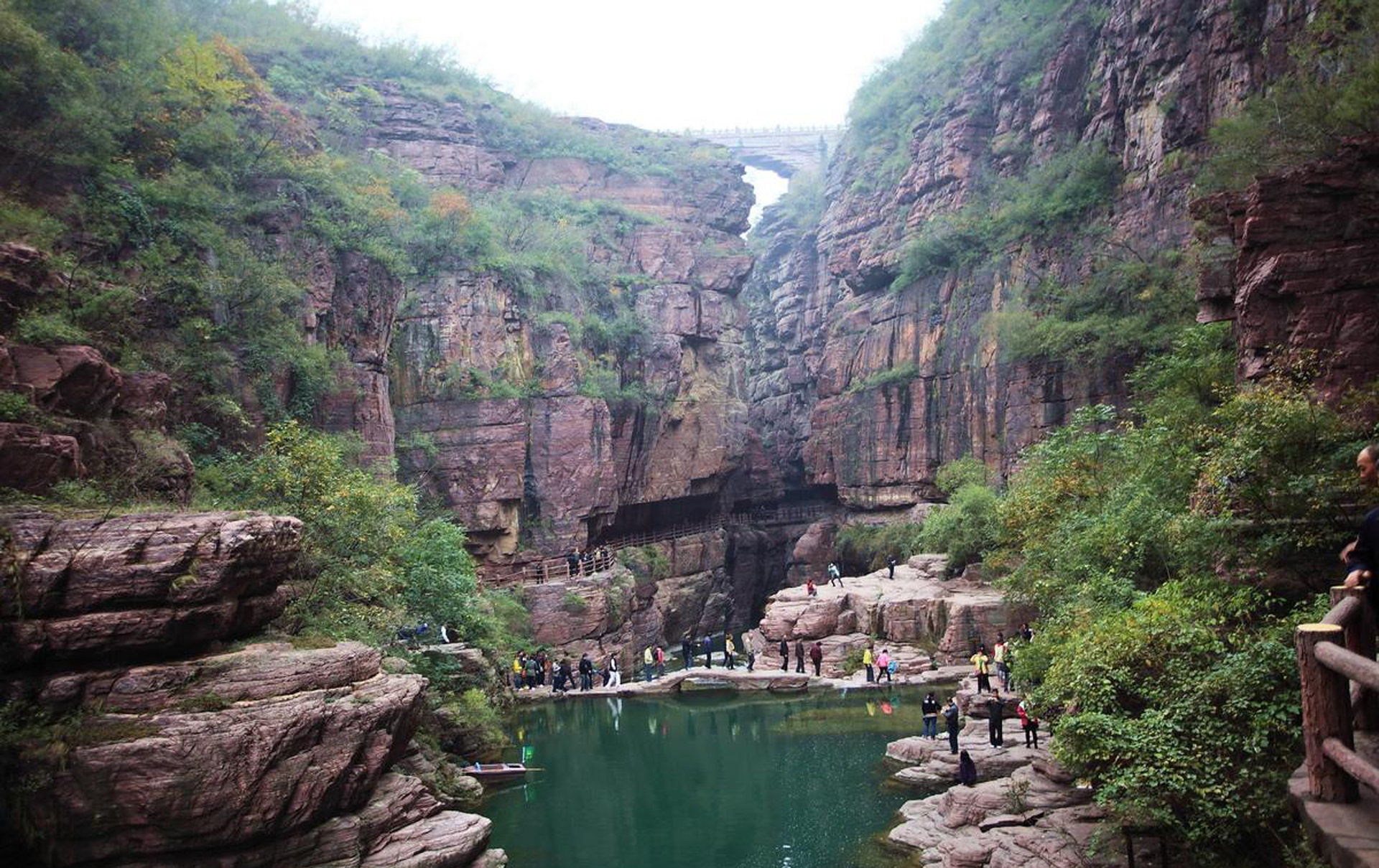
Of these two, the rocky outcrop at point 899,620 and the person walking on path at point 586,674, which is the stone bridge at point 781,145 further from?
the person walking on path at point 586,674

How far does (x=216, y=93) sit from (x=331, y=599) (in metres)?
17.1

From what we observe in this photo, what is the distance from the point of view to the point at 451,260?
34.3 meters

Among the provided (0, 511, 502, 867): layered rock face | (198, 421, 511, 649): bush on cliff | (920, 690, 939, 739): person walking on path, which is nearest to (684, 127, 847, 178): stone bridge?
(198, 421, 511, 649): bush on cliff

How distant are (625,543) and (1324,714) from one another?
35355 millimetres

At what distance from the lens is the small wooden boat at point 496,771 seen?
1716 centimetres

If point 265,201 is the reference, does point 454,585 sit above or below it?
below

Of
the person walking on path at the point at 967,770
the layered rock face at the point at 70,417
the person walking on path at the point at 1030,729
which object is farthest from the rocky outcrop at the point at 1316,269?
the layered rock face at the point at 70,417

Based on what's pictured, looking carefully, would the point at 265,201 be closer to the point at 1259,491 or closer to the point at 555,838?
the point at 555,838

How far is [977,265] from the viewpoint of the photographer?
123ft

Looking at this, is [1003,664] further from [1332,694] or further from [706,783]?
[1332,694]

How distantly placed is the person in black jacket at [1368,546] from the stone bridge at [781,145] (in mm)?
72514

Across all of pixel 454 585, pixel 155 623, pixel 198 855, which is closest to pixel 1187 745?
pixel 198 855

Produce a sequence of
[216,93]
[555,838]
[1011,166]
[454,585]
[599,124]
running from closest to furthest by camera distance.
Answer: [555,838] → [454,585] → [216,93] → [1011,166] → [599,124]

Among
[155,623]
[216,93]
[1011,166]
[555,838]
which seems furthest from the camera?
[1011,166]
